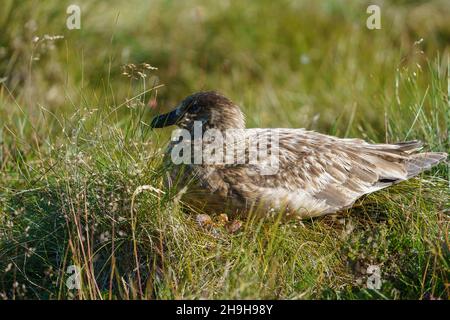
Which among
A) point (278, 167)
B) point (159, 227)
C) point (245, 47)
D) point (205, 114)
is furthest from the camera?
point (245, 47)

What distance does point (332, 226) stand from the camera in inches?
209

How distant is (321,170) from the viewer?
18.9 feet

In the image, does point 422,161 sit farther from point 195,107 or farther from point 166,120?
point 166,120

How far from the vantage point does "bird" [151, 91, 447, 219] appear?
527cm

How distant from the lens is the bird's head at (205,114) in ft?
18.6

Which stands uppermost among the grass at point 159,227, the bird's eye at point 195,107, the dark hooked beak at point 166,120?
the bird's eye at point 195,107

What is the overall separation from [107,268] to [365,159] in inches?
82.8

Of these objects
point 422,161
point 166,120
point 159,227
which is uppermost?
point 166,120

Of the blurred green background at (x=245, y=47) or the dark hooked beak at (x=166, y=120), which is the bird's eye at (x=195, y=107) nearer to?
the dark hooked beak at (x=166, y=120)

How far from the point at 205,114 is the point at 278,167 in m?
0.60

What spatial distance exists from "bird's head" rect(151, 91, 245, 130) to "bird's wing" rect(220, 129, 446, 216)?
7.4 inches

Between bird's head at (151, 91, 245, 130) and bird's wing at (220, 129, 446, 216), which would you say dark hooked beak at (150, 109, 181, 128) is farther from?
bird's wing at (220, 129, 446, 216)

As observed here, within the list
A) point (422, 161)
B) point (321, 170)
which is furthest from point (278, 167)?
point (422, 161)

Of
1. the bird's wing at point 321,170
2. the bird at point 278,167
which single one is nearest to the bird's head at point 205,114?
the bird at point 278,167
